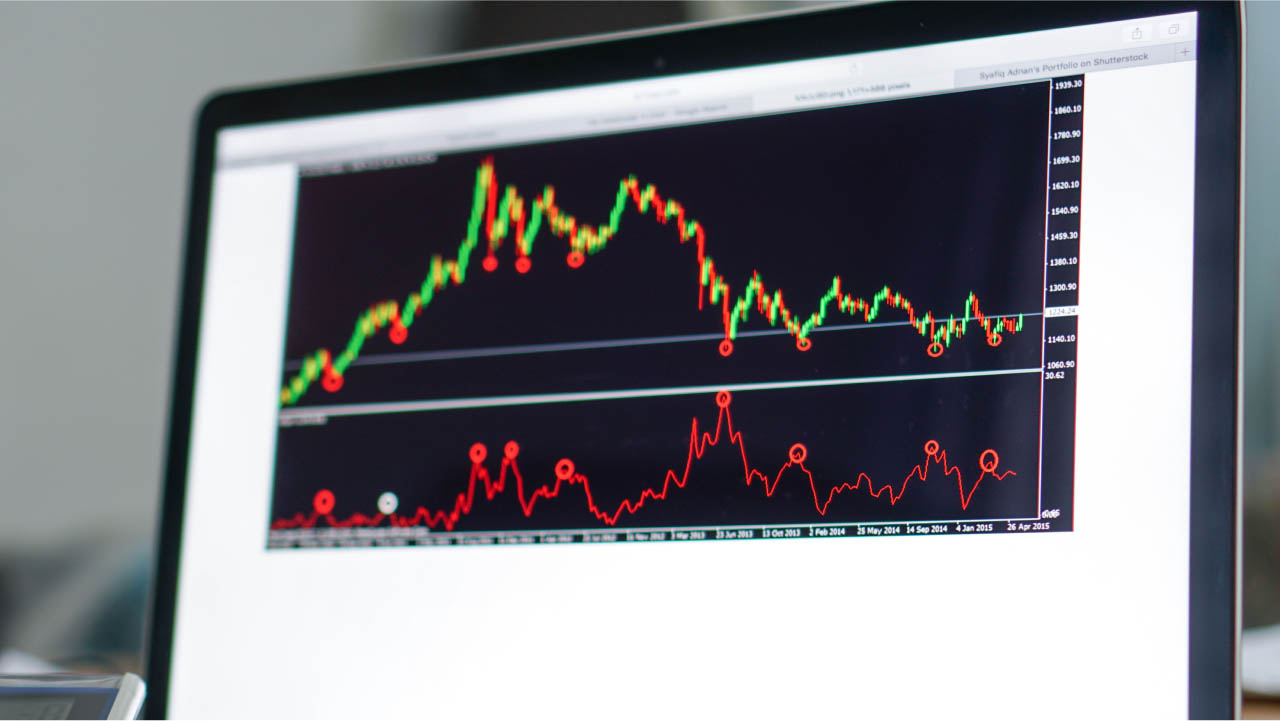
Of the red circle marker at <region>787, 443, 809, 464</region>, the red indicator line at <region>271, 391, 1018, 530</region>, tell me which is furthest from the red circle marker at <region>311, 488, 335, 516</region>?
the red circle marker at <region>787, 443, 809, 464</region>

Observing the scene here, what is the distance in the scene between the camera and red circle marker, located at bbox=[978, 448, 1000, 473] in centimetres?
53

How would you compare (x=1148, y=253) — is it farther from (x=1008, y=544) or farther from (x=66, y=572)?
(x=66, y=572)

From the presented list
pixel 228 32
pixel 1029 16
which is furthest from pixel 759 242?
pixel 228 32

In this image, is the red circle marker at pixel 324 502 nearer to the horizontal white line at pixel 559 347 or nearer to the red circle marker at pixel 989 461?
the horizontal white line at pixel 559 347

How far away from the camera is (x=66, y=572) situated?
1298mm

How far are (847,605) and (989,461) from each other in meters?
0.10

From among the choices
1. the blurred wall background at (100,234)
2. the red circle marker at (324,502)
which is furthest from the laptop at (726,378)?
the blurred wall background at (100,234)

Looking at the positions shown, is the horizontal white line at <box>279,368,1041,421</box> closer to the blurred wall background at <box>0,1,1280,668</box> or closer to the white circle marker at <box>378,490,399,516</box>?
the white circle marker at <box>378,490,399,516</box>

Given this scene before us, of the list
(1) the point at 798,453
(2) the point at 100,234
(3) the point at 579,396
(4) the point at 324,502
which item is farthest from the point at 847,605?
(2) the point at 100,234

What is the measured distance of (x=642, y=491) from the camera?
58cm

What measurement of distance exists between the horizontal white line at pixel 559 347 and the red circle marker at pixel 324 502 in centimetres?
8

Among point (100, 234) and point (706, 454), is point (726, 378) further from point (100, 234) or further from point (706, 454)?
point (100, 234)

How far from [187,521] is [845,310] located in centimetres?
41

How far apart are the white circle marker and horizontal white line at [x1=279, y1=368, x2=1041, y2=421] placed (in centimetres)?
5
